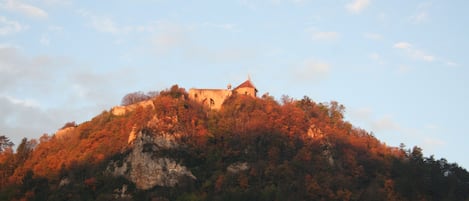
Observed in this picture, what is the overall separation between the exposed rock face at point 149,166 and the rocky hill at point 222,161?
0.36 feet

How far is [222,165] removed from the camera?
76.1 metres

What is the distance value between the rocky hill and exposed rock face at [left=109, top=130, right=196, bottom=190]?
4.3 inches

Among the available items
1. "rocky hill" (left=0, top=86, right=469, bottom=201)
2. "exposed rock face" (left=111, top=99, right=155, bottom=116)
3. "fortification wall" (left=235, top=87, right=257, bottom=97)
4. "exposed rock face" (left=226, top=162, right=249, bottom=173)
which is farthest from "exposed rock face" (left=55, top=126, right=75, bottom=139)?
"exposed rock face" (left=226, top=162, right=249, bottom=173)

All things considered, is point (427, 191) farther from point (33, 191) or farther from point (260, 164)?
point (33, 191)

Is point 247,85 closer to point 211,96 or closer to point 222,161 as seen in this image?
point 211,96

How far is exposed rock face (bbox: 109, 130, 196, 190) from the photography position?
7325 cm

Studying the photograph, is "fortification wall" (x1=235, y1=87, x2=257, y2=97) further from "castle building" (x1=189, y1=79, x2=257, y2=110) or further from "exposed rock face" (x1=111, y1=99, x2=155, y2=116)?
"exposed rock face" (x1=111, y1=99, x2=155, y2=116)

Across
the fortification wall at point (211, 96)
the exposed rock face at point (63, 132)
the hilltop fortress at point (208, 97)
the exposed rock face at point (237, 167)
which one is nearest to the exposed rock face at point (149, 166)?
the exposed rock face at point (237, 167)

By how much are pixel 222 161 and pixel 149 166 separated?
27.8 feet

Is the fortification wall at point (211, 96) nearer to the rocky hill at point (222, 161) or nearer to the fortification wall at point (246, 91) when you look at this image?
the rocky hill at point (222, 161)

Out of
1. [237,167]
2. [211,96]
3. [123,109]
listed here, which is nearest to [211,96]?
[211,96]

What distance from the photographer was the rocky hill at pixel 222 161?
7256 centimetres

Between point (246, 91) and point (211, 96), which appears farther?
point (246, 91)

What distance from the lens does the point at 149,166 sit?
74.0 meters
